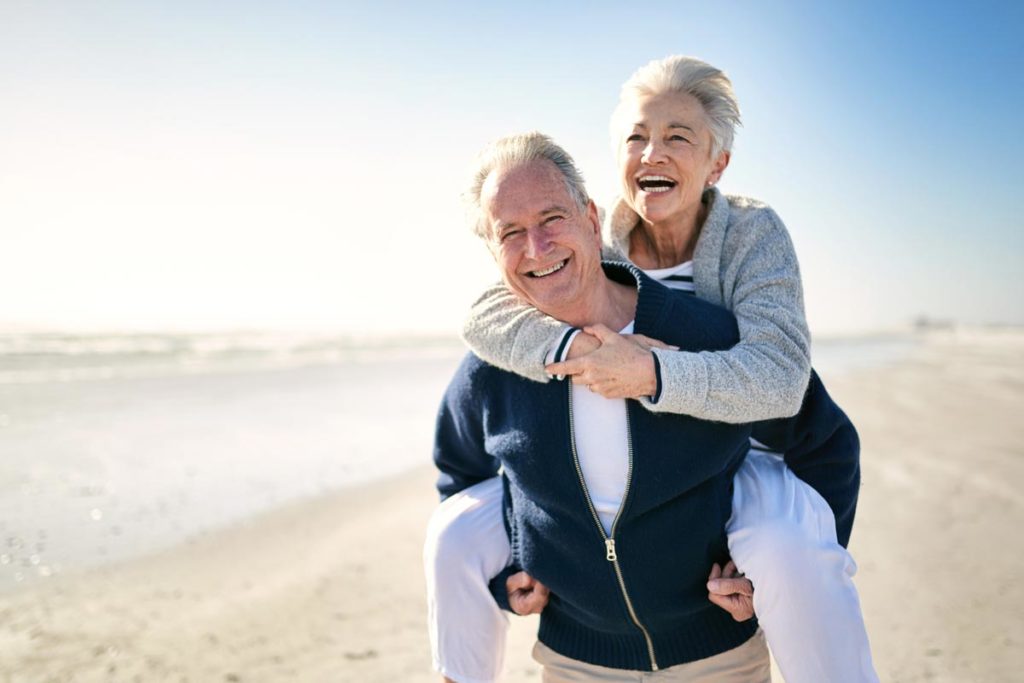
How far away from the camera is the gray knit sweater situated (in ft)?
5.89

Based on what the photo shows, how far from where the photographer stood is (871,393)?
36.2 ft

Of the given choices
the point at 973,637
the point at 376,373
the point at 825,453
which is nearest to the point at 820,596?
the point at 825,453

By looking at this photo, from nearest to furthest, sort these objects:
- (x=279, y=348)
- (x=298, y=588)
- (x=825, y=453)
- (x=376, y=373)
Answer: (x=825, y=453)
(x=298, y=588)
(x=376, y=373)
(x=279, y=348)

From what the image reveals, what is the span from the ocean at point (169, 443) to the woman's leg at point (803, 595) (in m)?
3.80

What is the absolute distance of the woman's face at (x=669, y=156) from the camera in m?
2.36

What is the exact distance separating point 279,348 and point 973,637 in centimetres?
1727

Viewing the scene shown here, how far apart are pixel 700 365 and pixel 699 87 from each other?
108 cm

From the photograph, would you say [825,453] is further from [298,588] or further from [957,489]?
[957,489]

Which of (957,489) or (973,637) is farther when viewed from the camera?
(957,489)

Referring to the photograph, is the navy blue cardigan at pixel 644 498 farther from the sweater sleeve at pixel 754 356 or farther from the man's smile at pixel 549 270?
the man's smile at pixel 549 270

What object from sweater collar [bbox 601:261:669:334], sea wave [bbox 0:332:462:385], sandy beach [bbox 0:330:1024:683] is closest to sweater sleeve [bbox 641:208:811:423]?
sweater collar [bbox 601:261:669:334]

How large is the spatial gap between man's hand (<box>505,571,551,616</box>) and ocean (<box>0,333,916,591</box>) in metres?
3.12

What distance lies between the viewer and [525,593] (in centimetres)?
212

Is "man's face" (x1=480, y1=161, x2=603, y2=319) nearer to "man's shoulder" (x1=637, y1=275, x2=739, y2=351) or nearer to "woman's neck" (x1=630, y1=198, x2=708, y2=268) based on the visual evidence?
"man's shoulder" (x1=637, y1=275, x2=739, y2=351)
